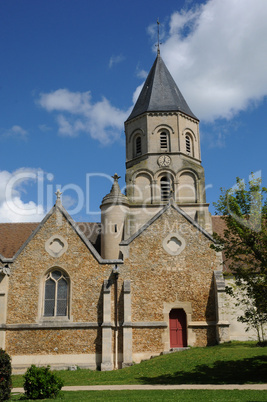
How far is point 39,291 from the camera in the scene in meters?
21.8

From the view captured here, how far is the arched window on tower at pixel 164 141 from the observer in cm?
2984

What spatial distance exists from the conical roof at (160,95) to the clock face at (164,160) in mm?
3801

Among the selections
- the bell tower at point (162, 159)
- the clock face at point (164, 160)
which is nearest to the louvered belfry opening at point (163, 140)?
the bell tower at point (162, 159)

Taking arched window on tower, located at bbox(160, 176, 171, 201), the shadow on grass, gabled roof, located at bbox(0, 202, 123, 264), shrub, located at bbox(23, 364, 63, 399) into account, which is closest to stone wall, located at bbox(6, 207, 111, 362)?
gabled roof, located at bbox(0, 202, 123, 264)

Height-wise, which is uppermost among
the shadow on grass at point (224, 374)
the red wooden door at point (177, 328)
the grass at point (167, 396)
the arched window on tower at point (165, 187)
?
the arched window on tower at point (165, 187)

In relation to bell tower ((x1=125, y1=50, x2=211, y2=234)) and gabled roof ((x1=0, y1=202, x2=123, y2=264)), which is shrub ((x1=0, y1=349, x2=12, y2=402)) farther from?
bell tower ((x1=125, y1=50, x2=211, y2=234))

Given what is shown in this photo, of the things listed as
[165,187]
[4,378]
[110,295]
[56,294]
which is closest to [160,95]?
[165,187]

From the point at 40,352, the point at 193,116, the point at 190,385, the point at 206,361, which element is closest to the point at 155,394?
the point at 190,385

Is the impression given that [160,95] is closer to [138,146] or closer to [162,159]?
[138,146]

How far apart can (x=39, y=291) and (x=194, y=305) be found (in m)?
8.40

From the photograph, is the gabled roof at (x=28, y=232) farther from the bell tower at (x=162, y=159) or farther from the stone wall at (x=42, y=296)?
the bell tower at (x=162, y=159)

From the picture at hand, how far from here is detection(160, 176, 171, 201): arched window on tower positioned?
28500 mm

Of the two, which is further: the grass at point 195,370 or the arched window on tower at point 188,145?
the arched window on tower at point 188,145

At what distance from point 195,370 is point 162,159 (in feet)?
53.3
